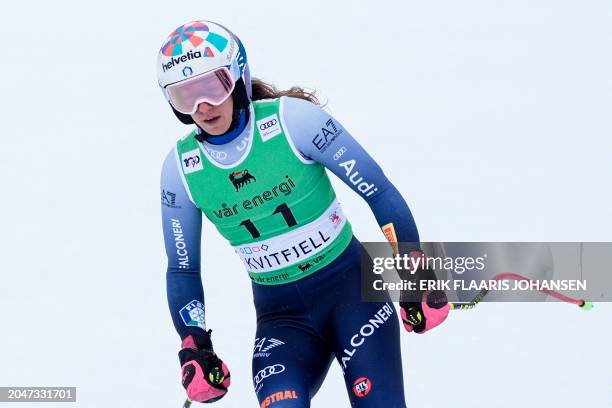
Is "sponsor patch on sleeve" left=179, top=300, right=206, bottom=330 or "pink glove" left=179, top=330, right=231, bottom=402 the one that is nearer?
"pink glove" left=179, top=330, right=231, bottom=402

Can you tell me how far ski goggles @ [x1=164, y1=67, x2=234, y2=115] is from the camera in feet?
15.0

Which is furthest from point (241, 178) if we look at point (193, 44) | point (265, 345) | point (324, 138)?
point (265, 345)

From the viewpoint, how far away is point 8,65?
9.27 meters

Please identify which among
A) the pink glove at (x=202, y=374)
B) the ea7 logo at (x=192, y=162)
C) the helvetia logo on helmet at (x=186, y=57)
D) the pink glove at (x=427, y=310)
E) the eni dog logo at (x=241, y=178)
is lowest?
the pink glove at (x=202, y=374)

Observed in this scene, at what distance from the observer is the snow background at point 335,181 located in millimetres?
6562

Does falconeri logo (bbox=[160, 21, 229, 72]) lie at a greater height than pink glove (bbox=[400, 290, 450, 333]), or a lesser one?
greater

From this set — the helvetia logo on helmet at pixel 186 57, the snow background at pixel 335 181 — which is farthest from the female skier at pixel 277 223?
the snow background at pixel 335 181

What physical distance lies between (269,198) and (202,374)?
0.77m

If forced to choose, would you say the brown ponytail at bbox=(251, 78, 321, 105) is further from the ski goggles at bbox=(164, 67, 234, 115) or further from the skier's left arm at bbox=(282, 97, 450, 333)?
the ski goggles at bbox=(164, 67, 234, 115)

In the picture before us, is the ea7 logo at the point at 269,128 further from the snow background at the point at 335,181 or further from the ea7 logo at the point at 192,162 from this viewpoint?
the snow background at the point at 335,181

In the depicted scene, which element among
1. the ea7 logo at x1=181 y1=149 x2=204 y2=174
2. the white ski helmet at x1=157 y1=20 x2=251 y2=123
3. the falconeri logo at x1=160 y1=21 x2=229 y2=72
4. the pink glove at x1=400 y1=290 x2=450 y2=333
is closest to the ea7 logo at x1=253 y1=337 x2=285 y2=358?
the pink glove at x1=400 y1=290 x2=450 y2=333

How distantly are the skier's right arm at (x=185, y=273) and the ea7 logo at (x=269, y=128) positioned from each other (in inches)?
15.8

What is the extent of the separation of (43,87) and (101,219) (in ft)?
5.31

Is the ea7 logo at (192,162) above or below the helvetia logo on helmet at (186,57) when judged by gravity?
below
